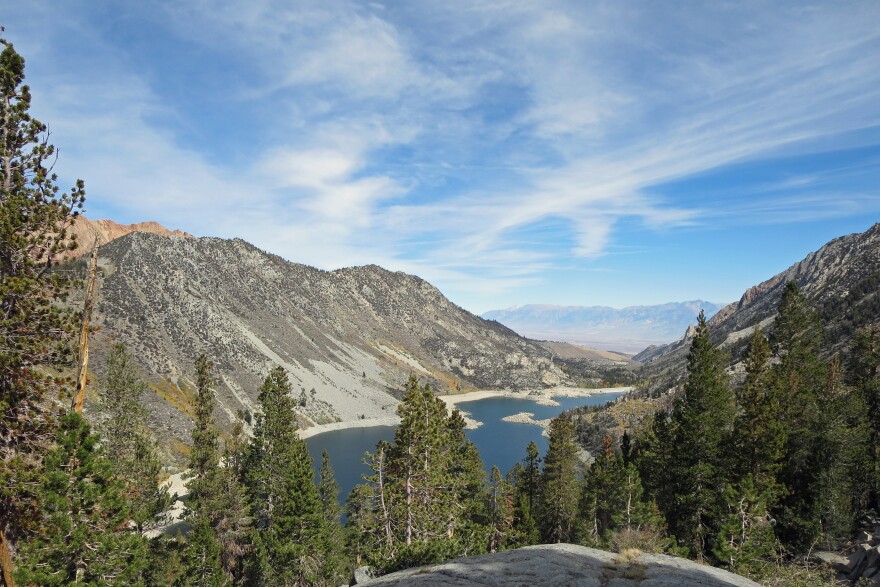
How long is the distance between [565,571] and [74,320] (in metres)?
19.8

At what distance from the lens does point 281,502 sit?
44312 millimetres

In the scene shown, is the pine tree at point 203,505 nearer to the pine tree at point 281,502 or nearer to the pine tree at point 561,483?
the pine tree at point 281,502

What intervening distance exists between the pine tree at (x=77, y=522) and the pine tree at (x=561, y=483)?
4592 centimetres

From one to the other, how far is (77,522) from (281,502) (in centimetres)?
2973

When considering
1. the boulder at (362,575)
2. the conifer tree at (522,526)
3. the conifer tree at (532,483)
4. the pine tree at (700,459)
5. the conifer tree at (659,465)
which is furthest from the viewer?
the conifer tree at (532,483)

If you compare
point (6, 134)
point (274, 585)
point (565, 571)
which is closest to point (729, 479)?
point (565, 571)

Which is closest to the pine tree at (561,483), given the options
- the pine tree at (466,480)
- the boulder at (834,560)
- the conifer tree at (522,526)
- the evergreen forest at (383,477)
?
the evergreen forest at (383,477)

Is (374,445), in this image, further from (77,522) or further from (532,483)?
(77,522)

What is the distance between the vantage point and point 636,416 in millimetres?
146750

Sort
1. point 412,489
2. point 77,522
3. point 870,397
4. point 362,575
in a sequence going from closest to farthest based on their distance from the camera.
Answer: point 77,522 < point 362,575 < point 412,489 < point 870,397

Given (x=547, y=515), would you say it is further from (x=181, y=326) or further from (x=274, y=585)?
(x=181, y=326)

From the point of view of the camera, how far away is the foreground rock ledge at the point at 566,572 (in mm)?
14211

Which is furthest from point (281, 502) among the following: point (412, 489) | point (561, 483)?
point (561, 483)

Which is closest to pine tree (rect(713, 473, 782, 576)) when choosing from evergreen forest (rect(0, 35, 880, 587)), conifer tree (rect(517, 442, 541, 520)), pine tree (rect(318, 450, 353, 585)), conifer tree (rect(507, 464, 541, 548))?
evergreen forest (rect(0, 35, 880, 587))
